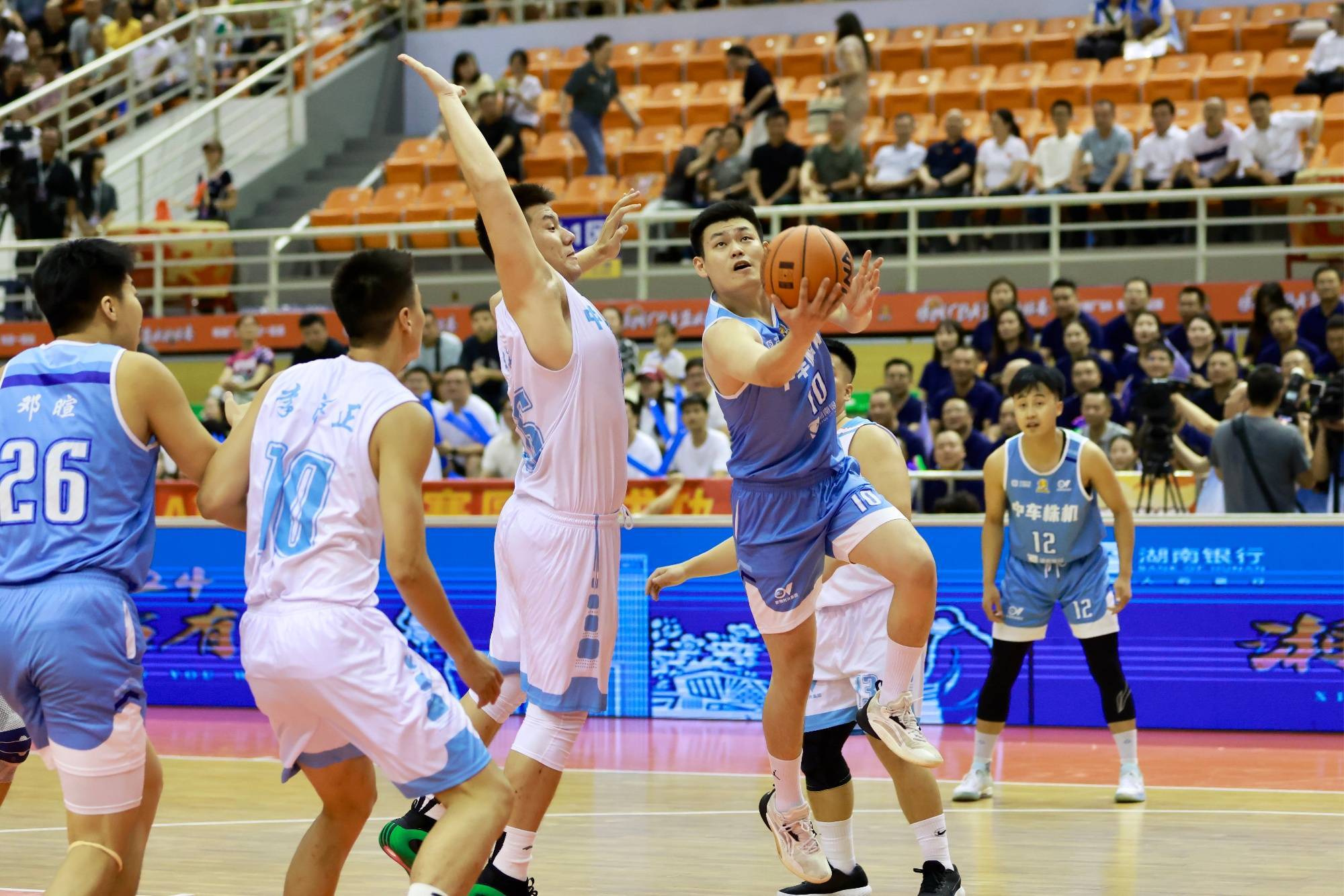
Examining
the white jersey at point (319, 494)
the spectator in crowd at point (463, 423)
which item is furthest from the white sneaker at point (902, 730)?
the spectator in crowd at point (463, 423)

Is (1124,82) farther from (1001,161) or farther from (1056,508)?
(1056,508)

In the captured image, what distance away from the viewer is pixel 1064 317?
487 inches

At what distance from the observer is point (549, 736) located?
4.94 meters

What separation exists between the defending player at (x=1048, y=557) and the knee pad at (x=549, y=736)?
A: 336cm

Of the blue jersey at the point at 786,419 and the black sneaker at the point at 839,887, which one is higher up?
the blue jersey at the point at 786,419

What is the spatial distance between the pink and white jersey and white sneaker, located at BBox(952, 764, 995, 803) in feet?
11.1

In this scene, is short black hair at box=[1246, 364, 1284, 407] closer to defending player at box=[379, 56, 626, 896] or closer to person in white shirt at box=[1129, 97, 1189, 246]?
person in white shirt at box=[1129, 97, 1189, 246]

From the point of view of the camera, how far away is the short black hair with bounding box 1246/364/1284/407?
31.5ft

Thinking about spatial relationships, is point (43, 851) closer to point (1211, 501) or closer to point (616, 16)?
point (1211, 501)

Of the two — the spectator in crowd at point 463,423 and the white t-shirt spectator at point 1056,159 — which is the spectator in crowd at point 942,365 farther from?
the spectator in crowd at point 463,423

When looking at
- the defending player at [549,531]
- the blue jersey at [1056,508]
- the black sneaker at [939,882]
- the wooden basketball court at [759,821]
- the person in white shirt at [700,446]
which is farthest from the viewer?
the person in white shirt at [700,446]

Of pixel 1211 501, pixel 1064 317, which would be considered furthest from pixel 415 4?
pixel 1211 501

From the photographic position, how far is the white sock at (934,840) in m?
5.67

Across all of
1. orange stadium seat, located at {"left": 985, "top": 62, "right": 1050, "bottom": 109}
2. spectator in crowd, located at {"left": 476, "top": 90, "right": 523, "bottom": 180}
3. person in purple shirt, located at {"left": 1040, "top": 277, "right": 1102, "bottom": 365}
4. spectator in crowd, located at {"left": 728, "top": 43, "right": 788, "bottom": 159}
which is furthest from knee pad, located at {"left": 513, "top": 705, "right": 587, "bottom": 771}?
orange stadium seat, located at {"left": 985, "top": 62, "right": 1050, "bottom": 109}
